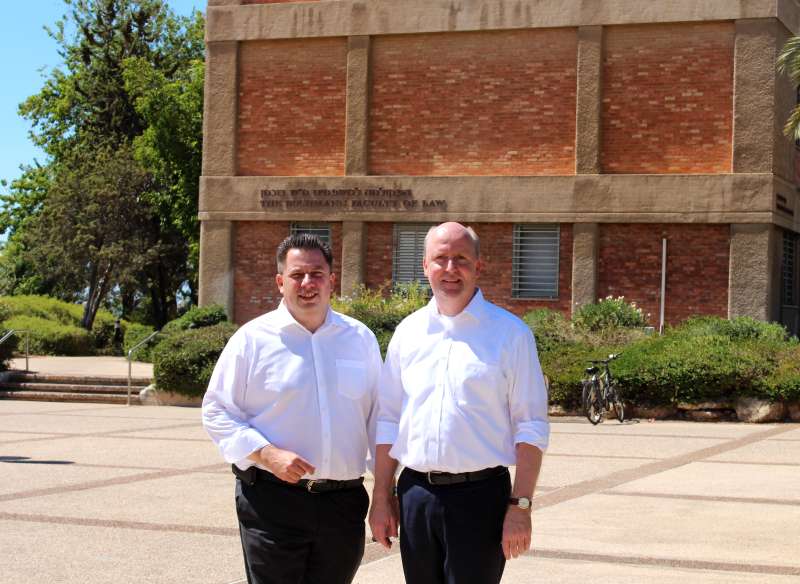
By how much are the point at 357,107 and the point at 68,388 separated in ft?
30.1

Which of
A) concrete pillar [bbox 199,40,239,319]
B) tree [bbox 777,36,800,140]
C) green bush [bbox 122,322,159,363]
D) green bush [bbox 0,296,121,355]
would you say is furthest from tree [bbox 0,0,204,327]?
tree [bbox 777,36,800,140]

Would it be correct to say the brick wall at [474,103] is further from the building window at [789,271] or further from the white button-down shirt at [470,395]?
the white button-down shirt at [470,395]

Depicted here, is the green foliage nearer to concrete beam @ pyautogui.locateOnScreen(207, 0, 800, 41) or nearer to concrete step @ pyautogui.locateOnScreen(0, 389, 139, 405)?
concrete step @ pyautogui.locateOnScreen(0, 389, 139, 405)

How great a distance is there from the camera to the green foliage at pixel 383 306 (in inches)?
1002

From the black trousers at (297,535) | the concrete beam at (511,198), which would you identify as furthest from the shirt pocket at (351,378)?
the concrete beam at (511,198)

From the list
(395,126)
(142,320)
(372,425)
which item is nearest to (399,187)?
(395,126)

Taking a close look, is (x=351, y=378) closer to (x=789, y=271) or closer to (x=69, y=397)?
(x=69, y=397)

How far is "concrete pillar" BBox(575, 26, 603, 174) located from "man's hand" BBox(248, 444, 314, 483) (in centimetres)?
2415

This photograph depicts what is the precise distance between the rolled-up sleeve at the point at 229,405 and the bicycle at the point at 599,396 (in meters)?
16.4

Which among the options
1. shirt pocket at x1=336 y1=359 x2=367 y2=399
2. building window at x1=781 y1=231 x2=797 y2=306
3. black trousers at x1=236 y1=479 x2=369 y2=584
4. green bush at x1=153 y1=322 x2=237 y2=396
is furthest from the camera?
building window at x1=781 y1=231 x2=797 y2=306

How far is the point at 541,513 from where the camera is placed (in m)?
10.3

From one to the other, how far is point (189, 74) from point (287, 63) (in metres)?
20.3

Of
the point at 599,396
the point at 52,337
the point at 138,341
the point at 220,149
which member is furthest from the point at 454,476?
the point at 52,337

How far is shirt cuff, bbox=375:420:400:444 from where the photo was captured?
4.82 metres
